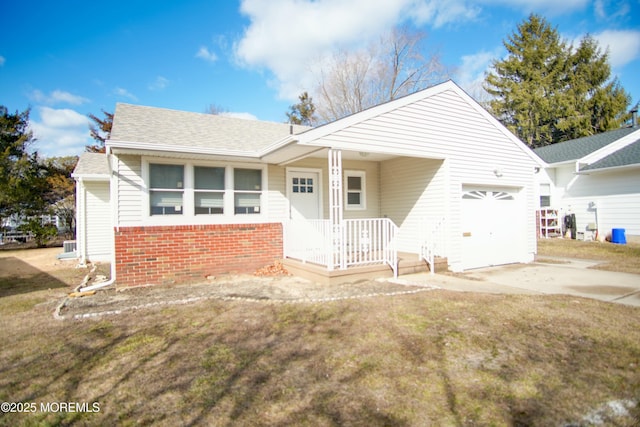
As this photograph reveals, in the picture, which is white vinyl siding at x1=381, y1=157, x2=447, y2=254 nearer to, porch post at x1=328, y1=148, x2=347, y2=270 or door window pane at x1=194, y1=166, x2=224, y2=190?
porch post at x1=328, y1=148, x2=347, y2=270

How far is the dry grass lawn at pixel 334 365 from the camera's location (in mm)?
2660

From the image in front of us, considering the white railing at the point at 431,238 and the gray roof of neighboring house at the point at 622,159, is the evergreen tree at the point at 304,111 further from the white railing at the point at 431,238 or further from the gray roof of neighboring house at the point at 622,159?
the white railing at the point at 431,238

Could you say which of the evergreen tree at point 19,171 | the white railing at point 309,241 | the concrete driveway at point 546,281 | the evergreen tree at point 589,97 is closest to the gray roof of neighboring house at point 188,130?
the white railing at point 309,241

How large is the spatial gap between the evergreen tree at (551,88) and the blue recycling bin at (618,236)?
55.4 feet

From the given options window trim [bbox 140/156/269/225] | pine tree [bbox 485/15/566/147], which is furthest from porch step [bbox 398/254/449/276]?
pine tree [bbox 485/15/566/147]

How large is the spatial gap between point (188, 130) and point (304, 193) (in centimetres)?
353

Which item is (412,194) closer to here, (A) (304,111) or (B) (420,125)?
(B) (420,125)

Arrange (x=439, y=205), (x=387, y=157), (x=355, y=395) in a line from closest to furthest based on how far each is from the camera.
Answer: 1. (x=355, y=395)
2. (x=439, y=205)
3. (x=387, y=157)

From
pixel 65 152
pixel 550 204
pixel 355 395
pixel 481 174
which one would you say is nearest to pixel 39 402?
pixel 355 395

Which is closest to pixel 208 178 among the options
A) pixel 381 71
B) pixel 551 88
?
pixel 381 71

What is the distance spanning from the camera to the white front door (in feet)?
31.4

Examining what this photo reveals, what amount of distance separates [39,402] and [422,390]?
10.8 ft

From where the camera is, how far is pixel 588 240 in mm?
14477

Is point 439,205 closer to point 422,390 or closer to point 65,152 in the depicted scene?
point 422,390
